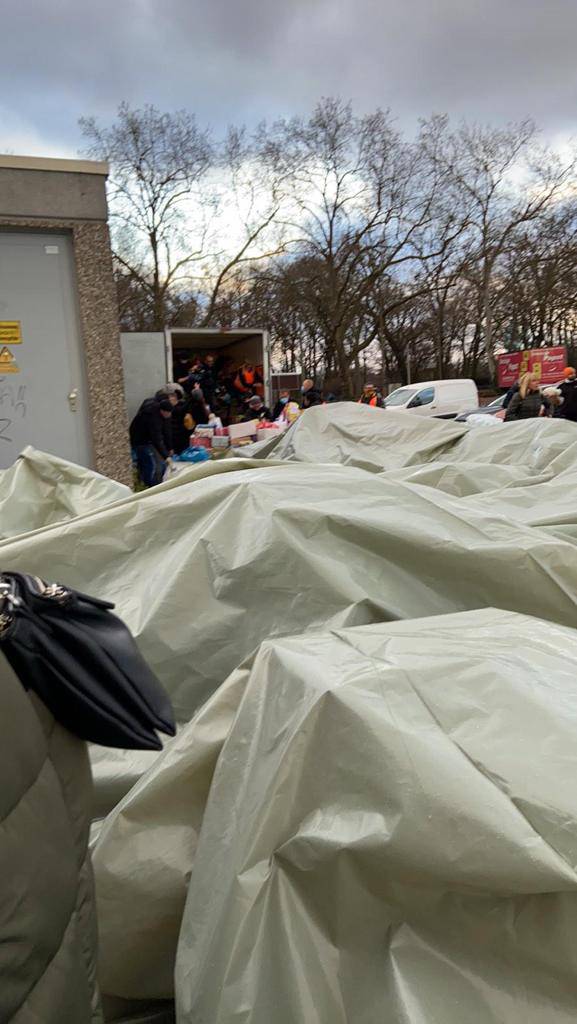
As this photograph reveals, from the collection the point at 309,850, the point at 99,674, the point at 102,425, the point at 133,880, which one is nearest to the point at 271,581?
the point at 133,880

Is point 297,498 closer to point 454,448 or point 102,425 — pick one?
point 454,448

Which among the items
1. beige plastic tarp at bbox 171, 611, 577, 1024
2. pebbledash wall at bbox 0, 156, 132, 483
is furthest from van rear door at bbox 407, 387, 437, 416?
beige plastic tarp at bbox 171, 611, 577, 1024

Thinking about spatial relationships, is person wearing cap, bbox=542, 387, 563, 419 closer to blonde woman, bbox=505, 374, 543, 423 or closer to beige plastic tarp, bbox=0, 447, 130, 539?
blonde woman, bbox=505, 374, 543, 423

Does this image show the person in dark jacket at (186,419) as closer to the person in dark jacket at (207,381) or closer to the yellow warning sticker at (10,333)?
the person in dark jacket at (207,381)

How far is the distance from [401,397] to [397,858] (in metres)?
25.6

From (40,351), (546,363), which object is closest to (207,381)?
(40,351)

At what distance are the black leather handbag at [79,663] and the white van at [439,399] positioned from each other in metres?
24.7

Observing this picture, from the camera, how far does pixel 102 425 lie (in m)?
7.56

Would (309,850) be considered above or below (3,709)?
below

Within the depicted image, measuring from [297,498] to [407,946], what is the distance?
60.9 inches

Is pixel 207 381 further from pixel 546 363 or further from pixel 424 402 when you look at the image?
pixel 546 363

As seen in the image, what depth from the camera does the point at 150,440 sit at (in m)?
9.63

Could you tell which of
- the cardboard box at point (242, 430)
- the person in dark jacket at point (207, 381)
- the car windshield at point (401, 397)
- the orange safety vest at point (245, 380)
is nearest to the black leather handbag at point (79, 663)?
the cardboard box at point (242, 430)

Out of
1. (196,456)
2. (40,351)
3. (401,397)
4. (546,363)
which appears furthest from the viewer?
(546,363)
